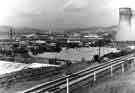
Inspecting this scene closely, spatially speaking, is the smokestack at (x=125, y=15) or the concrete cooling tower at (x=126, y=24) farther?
the smokestack at (x=125, y=15)

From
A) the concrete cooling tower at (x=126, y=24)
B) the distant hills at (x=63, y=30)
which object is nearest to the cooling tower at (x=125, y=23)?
the concrete cooling tower at (x=126, y=24)

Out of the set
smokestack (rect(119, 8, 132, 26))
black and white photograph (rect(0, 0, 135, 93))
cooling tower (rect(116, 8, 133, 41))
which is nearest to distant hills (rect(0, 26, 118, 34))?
black and white photograph (rect(0, 0, 135, 93))

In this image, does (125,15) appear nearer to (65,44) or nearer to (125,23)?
(125,23)

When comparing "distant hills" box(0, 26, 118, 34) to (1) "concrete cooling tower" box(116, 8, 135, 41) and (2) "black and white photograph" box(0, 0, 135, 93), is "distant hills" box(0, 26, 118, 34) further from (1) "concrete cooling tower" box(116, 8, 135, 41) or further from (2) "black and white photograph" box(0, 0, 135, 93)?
(1) "concrete cooling tower" box(116, 8, 135, 41)

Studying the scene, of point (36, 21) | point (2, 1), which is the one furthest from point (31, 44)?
point (2, 1)

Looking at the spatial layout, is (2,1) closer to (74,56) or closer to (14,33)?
(14,33)

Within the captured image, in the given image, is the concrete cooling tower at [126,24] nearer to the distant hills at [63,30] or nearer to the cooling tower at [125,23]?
the cooling tower at [125,23]

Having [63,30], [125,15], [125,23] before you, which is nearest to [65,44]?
[63,30]

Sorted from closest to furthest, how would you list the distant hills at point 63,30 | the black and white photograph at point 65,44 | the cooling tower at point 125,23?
the black and white photograph at point 65,44 < the distant hills at point 63,30 < the cooling tower at point 125,23
